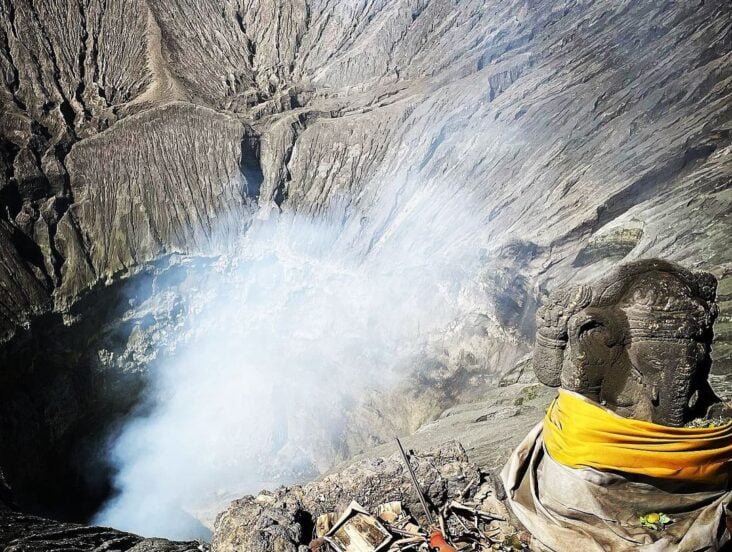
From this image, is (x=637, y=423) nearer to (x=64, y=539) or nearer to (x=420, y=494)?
(x=420, y=494)

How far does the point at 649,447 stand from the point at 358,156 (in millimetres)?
17524

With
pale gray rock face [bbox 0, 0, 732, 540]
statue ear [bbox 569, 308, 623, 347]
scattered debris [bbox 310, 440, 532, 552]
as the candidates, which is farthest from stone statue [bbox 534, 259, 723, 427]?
pale gray rock face [bbox 0, 0, 732, 540]

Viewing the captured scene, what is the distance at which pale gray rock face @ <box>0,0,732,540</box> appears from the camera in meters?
13.5

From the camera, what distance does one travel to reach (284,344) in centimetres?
1819

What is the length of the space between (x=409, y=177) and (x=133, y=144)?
426 inches

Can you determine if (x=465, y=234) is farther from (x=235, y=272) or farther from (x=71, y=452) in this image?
(x=71, y=452)

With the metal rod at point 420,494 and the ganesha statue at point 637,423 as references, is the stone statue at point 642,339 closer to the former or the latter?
the ganesha statue at point 637,423

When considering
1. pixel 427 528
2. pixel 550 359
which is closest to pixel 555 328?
pixel 550 359

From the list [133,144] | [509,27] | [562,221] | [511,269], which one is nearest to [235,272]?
[133,144]

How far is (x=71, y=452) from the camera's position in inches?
603

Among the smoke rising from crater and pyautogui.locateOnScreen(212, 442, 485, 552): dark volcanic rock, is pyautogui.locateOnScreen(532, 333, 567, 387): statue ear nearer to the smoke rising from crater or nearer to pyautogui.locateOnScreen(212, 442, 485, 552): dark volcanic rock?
pyautogui.locateOnScreen(212, 442, 485, 552): dark volcanic rock

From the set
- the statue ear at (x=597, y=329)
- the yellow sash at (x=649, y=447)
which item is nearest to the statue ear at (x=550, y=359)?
the statue ear at (x=597, y=329)

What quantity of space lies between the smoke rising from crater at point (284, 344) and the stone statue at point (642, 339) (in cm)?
1127

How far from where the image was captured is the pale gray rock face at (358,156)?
44.1 ft
